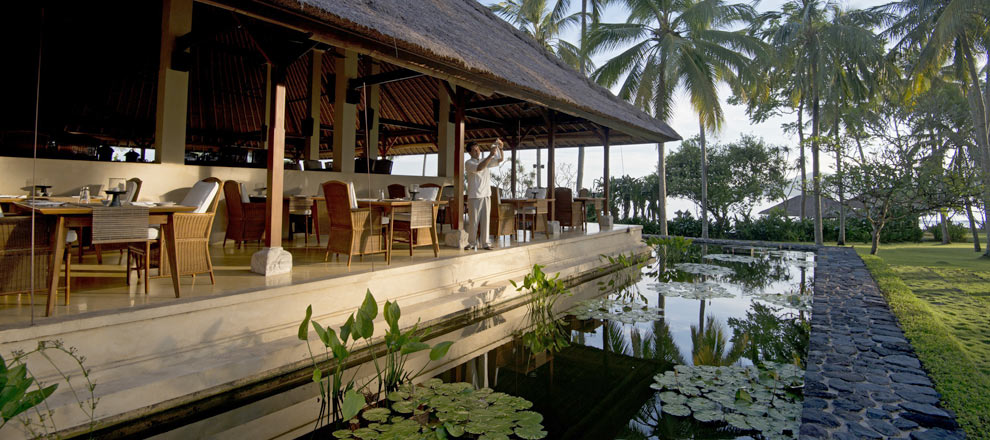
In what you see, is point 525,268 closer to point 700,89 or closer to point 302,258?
point 302,258

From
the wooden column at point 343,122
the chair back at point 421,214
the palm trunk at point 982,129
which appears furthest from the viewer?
the palm trunk at point 982,129

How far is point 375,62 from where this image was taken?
8.69 meters

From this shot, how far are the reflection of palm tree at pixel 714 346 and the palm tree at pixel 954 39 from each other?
898 cm

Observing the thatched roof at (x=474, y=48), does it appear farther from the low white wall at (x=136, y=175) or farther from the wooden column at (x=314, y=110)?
the wooden column at (x=314, y=110)

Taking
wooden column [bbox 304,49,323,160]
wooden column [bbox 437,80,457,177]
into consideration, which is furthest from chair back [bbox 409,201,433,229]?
wooden column [bbox 437,80,457,177]

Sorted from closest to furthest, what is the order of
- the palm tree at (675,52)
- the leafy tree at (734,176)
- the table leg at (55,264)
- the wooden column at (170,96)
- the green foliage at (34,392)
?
the green foliage at (34,392), the table leg at (55,264), the wooden column at (170,96), the palm tree at (675,52), the leafy tree at (734,176)

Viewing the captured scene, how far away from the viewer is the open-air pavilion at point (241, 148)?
2.77m

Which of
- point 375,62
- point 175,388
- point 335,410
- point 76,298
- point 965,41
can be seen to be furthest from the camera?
point 965,41

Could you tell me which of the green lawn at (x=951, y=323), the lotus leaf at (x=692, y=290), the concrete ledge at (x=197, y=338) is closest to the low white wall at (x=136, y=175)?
the concrete ledge at (x=197, y=338)

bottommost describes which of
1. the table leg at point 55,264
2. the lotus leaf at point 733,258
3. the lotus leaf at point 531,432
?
the lotus leaf at point 531,432

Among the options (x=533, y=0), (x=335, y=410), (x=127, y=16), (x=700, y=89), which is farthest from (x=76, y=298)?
(x=533, y=0)

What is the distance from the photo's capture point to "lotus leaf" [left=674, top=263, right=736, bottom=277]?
8250 millimetres

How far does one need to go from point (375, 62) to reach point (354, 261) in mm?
5215

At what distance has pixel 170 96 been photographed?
542 centimetres
